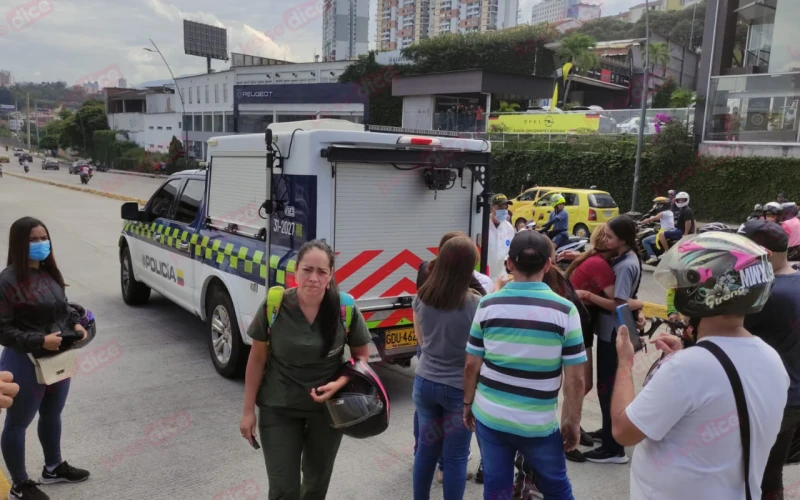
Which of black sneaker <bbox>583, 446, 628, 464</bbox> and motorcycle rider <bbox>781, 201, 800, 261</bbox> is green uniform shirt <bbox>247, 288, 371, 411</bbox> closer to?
black sneaker <bbox>583, 446, 628, 464</bbox>

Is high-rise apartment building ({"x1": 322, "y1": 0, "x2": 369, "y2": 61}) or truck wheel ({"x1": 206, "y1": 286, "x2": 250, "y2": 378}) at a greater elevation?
high-rise apartment building ({"x1": 322, "y1": 0, "x2": 369, "y2": 61})

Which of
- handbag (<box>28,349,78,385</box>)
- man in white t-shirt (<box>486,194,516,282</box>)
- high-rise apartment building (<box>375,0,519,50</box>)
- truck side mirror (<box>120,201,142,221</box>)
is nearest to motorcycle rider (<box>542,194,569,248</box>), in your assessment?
man in white t-shirt (<box>486,194,516,282</box>)

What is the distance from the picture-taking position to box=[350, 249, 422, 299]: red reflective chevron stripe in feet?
16.8

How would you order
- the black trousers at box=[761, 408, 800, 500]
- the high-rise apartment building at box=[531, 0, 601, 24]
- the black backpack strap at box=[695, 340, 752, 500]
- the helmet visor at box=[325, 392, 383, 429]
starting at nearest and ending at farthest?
the black backpack strap at box=[695, 340, 752, 500], the helmet visor at box=[325, 392, 383, 429], the black trousers at box=[761, 408, 800, 500], the high-rise apartment building at box=[531, 0, 601, 24]

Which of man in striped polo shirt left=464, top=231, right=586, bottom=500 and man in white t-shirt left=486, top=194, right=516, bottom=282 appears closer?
man in striped polo shirt left=464, top=231, right=586, bottom=500

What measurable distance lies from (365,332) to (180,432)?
7.91ft

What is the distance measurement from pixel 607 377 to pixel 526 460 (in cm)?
177

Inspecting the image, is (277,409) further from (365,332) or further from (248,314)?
(248,314)

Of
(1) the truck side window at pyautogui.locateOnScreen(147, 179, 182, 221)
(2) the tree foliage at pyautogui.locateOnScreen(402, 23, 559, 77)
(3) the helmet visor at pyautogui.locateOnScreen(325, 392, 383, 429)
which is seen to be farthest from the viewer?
(2) the tree foliage at pyautogui.locateOnScreen(402, 23, 559, 77)

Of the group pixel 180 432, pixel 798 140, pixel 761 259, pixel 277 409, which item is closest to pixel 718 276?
pixel 761 259

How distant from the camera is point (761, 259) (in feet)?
5.93

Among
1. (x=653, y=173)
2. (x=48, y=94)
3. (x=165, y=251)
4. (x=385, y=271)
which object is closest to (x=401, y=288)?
(x=385, y=271)

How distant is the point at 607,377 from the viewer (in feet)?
14.0

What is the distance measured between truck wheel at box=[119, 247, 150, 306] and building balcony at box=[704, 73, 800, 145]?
1968 centimetres
